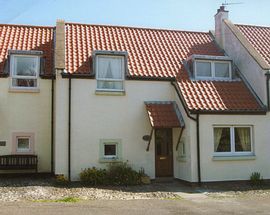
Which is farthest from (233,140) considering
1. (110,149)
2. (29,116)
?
(29,116)

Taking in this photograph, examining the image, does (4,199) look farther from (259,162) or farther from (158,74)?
(259,162)

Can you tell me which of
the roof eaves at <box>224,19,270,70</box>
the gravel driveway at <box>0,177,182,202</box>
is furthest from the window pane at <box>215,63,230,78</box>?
the gravel driveway at <box>0,177,182,202</box>

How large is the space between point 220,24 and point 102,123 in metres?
9.45

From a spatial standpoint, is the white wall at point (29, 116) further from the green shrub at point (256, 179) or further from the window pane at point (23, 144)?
the green shrub at point (256, 179)

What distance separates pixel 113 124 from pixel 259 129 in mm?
6328

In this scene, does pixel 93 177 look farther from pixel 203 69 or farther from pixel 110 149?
pixel 203 69

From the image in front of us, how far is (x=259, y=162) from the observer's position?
16391 millimetres

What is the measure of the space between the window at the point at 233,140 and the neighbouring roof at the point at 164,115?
65.6 inches

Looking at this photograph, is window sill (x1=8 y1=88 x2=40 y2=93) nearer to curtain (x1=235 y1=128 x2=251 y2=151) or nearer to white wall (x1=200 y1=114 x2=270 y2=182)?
white wall (x1=200 y1=114 x2=270 y2=182)

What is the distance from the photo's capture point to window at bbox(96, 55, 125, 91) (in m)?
17.2

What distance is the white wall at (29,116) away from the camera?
17062mm

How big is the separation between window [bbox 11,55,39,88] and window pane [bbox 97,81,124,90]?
3016mm

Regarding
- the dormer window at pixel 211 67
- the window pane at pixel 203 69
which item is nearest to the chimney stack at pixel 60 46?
the dormer window at pixel 211 67

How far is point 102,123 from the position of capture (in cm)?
1681
